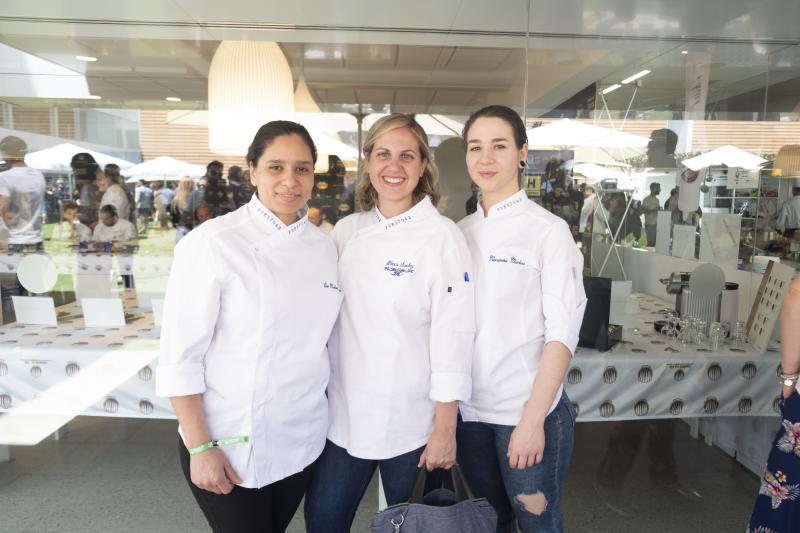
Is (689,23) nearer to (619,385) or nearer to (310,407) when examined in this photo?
(619,385)

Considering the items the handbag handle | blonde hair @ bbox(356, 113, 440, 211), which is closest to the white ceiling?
blonde hair @ bbox(356, 113, 440, 211)

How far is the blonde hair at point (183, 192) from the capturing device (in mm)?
6352

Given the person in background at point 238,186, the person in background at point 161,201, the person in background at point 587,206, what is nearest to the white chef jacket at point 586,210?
the person in background at point 587,206

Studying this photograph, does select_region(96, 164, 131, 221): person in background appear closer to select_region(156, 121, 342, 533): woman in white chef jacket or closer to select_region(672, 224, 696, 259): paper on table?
select_region(672, 224, 696, 259): paper on table

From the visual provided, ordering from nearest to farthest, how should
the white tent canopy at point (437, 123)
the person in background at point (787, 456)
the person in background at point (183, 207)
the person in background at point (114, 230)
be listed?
1. the person in background at point (787, 456)
2. the person in background at point (114, 230)
3. the person in background at point (183, 207)
4. the white tent canopy at point (437, 123)

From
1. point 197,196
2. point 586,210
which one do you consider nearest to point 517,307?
point 586,210

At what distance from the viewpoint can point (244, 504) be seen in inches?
49.4

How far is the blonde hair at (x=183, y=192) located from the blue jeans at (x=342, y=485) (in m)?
5.60

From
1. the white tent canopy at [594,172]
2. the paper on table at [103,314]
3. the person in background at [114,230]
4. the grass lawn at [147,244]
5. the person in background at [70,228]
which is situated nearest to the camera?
the paper on table at [103,314]

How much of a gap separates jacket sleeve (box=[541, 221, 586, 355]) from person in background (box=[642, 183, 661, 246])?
268 centimetres

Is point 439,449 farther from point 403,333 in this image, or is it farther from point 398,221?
point 398,221

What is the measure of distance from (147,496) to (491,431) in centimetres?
188

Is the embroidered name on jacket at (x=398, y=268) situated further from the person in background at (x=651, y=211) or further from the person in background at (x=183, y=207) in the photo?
the person in background at (x=183, y=207)

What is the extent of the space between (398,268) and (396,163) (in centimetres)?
26
